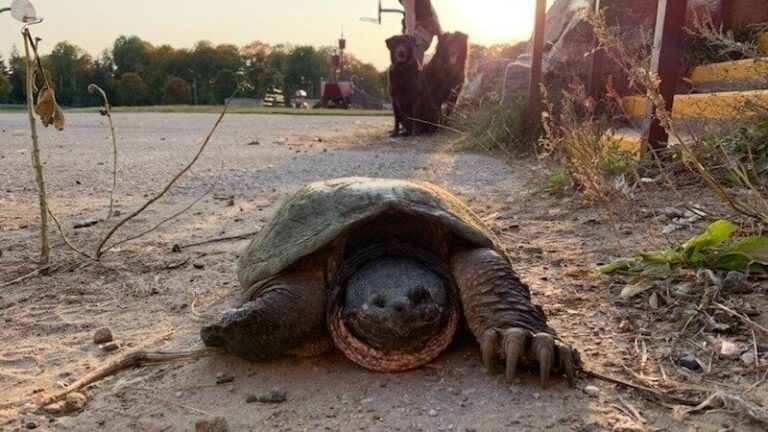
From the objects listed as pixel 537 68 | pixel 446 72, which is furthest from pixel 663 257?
pixel 446 72

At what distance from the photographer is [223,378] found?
1.86 m

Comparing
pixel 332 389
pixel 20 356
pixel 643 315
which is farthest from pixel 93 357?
pixel 643 315

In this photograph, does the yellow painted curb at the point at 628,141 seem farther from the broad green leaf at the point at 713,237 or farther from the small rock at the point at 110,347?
the small rock at the point at 110,347

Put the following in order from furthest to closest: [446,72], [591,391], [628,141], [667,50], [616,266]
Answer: [446,72] < [628,141] < [667,50] < [616,266] < [591,391]

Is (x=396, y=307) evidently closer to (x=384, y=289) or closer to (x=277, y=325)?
(x=384, y=289)

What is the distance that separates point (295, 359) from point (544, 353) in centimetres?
75

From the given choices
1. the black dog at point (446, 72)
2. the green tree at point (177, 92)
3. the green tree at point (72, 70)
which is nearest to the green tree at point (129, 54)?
the green tree at point (72, 70)

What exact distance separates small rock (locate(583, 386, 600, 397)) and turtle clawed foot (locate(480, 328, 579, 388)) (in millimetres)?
38

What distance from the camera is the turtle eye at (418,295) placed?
1.74 m

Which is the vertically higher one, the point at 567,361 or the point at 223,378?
the point at 567,361

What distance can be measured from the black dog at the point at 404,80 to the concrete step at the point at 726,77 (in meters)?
4.12

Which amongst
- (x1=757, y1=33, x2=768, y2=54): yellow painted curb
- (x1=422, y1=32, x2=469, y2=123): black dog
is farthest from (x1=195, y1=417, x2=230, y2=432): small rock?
(x1=422, y1=32, x2=469, y2=123): black dog

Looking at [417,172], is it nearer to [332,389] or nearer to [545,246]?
[545,246]

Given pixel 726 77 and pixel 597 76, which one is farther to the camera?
pixel 597 76
